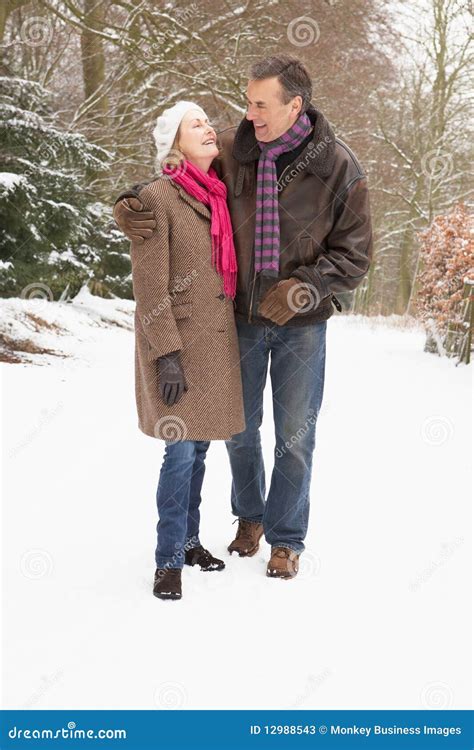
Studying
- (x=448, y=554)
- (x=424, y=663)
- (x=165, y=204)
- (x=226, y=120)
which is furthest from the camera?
(x=226, y=120)

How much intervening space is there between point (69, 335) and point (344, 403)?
2.92 metres

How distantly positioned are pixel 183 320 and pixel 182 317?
3 centimetres

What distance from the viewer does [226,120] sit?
11.2 m

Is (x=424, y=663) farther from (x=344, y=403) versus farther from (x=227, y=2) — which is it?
(x=227, y=2)

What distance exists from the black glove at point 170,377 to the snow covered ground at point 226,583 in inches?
29.9

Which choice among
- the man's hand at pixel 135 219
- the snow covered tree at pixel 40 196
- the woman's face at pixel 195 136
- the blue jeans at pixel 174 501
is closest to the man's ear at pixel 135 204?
the man's hand at pixel 135 219

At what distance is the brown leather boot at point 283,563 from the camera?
2.87 m

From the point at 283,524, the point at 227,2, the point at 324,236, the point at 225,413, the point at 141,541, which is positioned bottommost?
the point at 141,541

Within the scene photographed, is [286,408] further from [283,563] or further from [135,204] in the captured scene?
[135,204]

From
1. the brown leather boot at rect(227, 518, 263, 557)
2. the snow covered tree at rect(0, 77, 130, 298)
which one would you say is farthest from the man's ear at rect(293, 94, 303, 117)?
the snow covered tree at rect(0, 77, 130, 298)

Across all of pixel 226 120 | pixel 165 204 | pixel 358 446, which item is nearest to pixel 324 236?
pixel 165 204

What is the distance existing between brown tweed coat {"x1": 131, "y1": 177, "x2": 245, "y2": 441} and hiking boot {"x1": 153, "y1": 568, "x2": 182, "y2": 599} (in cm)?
52

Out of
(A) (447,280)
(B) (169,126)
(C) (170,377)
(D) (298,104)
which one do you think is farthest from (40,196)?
(C) (170,377)

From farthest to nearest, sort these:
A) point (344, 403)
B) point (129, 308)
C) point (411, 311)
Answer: point (411, 311) < point (129, 308) < point (344, 403)
